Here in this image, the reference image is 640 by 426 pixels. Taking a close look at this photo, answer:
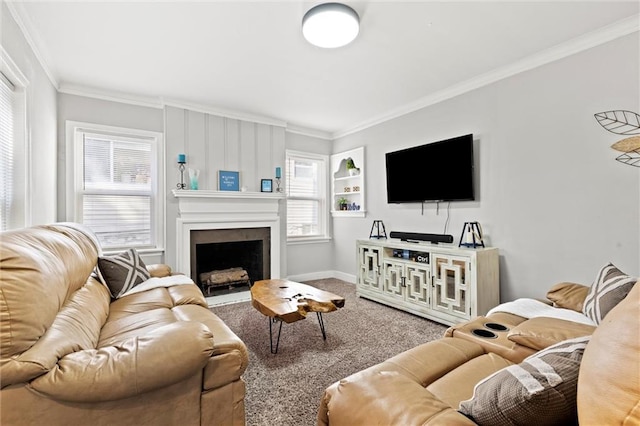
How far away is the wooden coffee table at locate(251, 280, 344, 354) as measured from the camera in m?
2.12

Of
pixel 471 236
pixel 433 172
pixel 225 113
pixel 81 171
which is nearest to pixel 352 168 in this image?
pixel 433 172

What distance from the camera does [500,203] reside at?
2.98 meters

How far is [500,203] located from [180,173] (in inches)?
146

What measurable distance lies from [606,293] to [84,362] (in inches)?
99.2

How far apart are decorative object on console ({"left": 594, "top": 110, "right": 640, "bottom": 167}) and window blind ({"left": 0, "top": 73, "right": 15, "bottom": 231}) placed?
4.41 metres

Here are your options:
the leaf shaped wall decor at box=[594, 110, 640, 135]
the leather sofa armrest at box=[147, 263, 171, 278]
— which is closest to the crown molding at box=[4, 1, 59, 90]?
the leather sofa armrest at box=[147, 263, 171, 278]

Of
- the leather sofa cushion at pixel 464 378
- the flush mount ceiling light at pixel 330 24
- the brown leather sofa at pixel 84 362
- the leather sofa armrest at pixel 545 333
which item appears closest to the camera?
the brown leather sofa at pixel 84 362

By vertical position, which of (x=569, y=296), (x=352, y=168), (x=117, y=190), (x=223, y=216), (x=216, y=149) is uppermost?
(x=216, y=149)

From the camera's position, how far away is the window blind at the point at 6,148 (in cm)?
201

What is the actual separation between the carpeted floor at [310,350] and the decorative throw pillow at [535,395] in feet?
3.64

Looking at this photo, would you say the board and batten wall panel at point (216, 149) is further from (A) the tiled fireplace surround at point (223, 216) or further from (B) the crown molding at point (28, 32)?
(B) the crown molding at point (28, 32)

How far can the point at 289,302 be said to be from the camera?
2.34 meters

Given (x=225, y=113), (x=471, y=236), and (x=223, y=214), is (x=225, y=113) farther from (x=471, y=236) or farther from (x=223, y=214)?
(x=471, y=236)

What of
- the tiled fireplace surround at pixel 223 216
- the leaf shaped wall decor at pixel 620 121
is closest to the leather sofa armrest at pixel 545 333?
the leaf shaped wall decor at pixel 620 121
